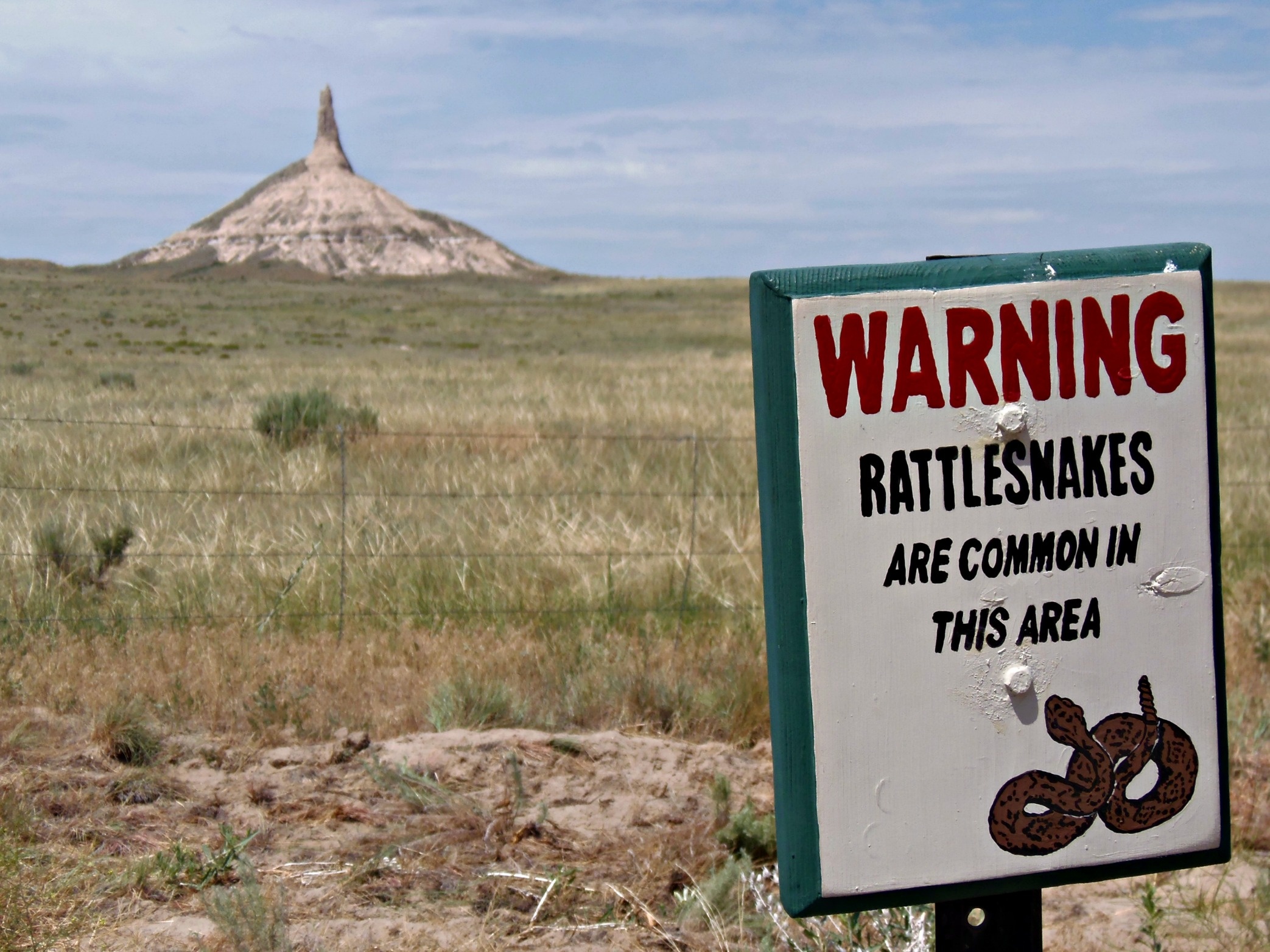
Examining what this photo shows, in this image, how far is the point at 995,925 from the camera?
79.8 inches

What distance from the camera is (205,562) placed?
21.1 feet

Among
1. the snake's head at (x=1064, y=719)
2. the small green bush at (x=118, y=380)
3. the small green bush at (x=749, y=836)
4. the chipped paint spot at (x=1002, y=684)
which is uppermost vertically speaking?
the small green bush at (x=118, y=380)

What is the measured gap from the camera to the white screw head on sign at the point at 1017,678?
185 centimetres

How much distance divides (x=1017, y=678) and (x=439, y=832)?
2.47 metres

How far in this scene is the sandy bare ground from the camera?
3221 millimetres

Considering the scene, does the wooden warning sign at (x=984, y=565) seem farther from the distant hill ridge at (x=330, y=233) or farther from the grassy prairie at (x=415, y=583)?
the distant hill ridge at (x=330, y=233)

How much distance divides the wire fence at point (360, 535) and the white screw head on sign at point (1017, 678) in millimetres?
4348

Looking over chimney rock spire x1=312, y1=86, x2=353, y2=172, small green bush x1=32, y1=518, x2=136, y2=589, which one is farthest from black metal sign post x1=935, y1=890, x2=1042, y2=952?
chimney rock spire x1=312, y1=86, x2=353, y2=172

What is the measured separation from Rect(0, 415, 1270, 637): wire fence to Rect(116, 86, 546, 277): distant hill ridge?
125 metres

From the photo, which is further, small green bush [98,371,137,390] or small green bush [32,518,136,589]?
small green bush [98,371,137,390]

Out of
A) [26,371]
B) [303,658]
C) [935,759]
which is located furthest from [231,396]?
[935,759]

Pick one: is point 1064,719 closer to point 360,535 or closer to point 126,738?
point 126,738

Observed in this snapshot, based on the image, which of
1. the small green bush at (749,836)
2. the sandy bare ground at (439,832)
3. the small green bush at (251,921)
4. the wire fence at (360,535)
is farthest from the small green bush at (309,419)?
the small green bush at (251,921)

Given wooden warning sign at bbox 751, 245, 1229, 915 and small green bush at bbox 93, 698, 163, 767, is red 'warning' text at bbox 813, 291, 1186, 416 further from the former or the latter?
small green bush at bbox 93, 698, 163, 767
